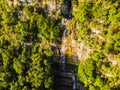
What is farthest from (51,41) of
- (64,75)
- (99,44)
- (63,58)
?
(99,44)

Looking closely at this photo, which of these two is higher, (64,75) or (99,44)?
(99,44)

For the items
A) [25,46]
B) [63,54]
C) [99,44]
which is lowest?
[63,54]

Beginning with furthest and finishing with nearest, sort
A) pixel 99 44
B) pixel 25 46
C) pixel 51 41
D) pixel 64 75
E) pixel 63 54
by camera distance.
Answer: pixel 64 75, pixel 63 54, pixel 25 46, pixel 51 41, pixel 99 44

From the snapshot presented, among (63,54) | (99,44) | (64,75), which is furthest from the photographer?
(64,75)

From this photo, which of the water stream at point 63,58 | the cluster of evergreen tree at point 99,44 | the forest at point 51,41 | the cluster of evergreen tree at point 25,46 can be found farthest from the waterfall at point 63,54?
the cluster of evergreen tree at point 99,44

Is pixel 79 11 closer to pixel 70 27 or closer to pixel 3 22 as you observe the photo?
pixel 70 27

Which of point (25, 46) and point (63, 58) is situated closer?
point (25, 46)

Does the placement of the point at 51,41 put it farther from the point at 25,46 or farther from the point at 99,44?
the point at 99,44
